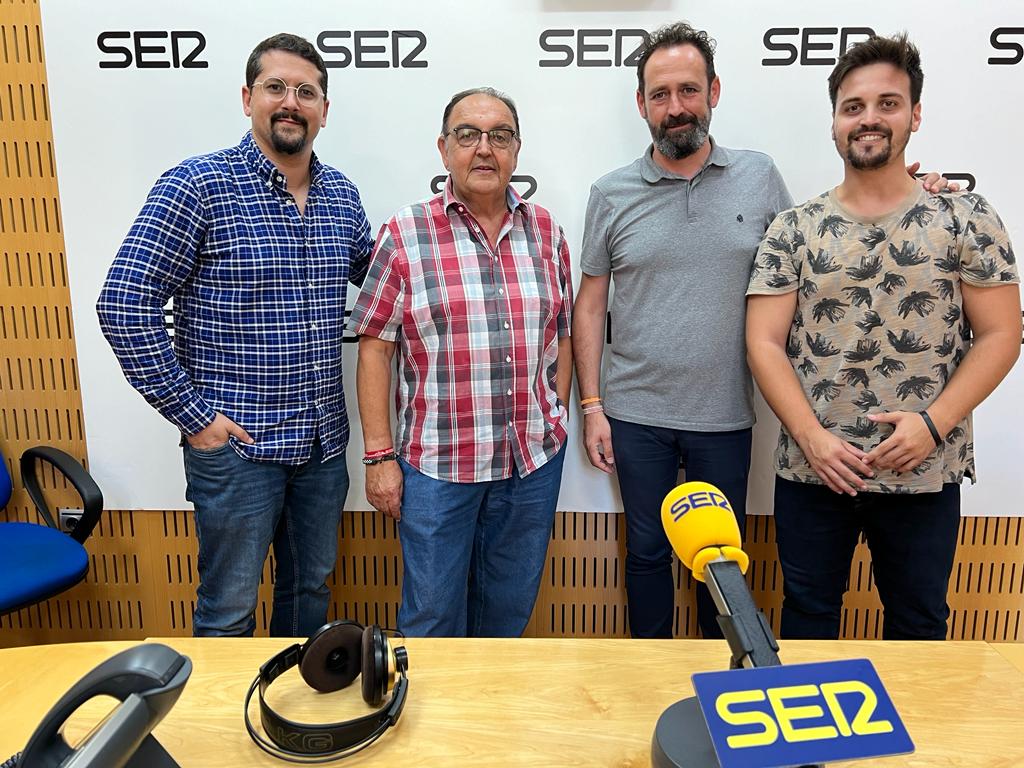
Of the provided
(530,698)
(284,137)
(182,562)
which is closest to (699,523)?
(530,698)

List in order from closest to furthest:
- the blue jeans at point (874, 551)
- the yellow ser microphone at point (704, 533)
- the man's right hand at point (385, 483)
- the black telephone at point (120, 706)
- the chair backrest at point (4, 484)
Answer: the black telephone at point (120, 706) < the yellow ser microphone at point (704, 533) < the blue jeans at point (874, 551) < the man's right hand at point (385, 483) < the chair backrest at point (4, 484)

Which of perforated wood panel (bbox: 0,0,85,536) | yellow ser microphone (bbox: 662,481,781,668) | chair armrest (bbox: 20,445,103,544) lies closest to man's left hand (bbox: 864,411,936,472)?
yellow ser microphone (bbox: 662,481,781,668)

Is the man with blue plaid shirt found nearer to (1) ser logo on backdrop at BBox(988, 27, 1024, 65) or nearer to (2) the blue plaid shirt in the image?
(2) the blue plaid shirt

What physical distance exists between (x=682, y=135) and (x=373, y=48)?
108 cm

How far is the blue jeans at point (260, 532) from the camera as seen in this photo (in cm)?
211

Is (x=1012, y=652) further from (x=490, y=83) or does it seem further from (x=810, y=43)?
(x=490, y=83)

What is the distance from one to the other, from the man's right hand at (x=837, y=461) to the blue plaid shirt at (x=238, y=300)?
4.57ft

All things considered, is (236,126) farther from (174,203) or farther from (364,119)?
(174,203)

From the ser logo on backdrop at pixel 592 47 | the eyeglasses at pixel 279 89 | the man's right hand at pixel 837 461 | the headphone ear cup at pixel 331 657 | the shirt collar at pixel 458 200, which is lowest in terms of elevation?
the headphone ear cup at pixel 331 657

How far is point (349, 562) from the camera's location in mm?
2877

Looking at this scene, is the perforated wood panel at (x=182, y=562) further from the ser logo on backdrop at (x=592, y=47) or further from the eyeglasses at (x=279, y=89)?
the ser logo on backdrop at (x=592, y=47)

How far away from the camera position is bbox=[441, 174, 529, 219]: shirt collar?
2.09 meters

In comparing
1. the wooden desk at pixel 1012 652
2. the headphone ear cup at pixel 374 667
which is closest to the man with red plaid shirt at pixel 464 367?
the headphone ear cup at pixel 374 667

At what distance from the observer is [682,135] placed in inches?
86.0
